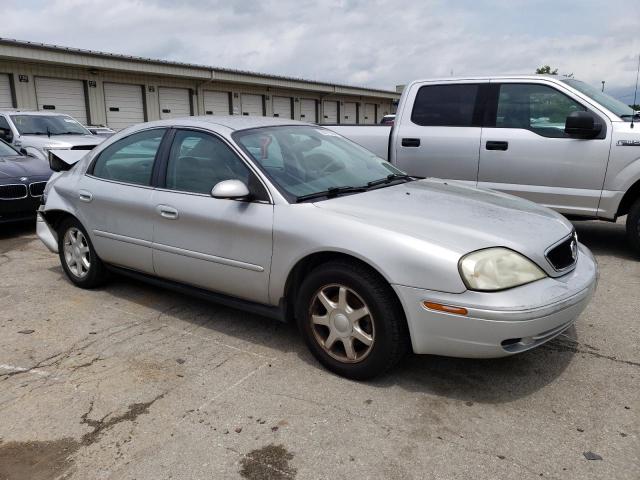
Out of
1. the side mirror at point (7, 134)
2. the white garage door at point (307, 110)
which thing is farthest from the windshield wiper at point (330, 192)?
the white garage door at point (307, 110)

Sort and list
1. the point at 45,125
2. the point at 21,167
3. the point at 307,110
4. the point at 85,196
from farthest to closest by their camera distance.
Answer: the point at 307,110
the point at 45,125
the point at 21,167
the point at 85,196

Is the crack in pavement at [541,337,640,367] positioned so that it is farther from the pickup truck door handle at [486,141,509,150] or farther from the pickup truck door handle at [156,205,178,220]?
the pickup truck door handle at [486,141,509,150]

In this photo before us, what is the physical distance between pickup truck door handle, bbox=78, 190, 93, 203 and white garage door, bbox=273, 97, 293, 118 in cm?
2523

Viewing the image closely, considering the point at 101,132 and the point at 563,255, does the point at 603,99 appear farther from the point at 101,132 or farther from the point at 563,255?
the point at 101,132

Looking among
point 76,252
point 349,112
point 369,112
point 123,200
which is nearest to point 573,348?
point 123,200

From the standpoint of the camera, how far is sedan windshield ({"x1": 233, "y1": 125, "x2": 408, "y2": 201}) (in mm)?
3494

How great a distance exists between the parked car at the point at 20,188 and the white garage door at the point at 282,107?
2228cm

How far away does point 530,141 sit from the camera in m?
5.65

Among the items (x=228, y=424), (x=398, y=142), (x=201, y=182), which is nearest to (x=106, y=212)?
(x=201, y=182)

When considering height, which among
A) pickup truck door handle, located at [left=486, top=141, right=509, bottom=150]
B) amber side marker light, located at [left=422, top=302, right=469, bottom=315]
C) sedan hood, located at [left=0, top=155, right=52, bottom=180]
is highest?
pickup truck door handle, located at [left=486, top=141, right=509, bottom=150]

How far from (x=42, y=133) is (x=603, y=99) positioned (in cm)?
1012

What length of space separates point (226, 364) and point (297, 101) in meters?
28.9

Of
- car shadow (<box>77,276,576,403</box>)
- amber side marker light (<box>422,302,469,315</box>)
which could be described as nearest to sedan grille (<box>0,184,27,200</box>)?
car shadow (<box>77,276,576,403</box>)

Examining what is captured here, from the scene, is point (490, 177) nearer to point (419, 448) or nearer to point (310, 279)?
point (310, 279)
